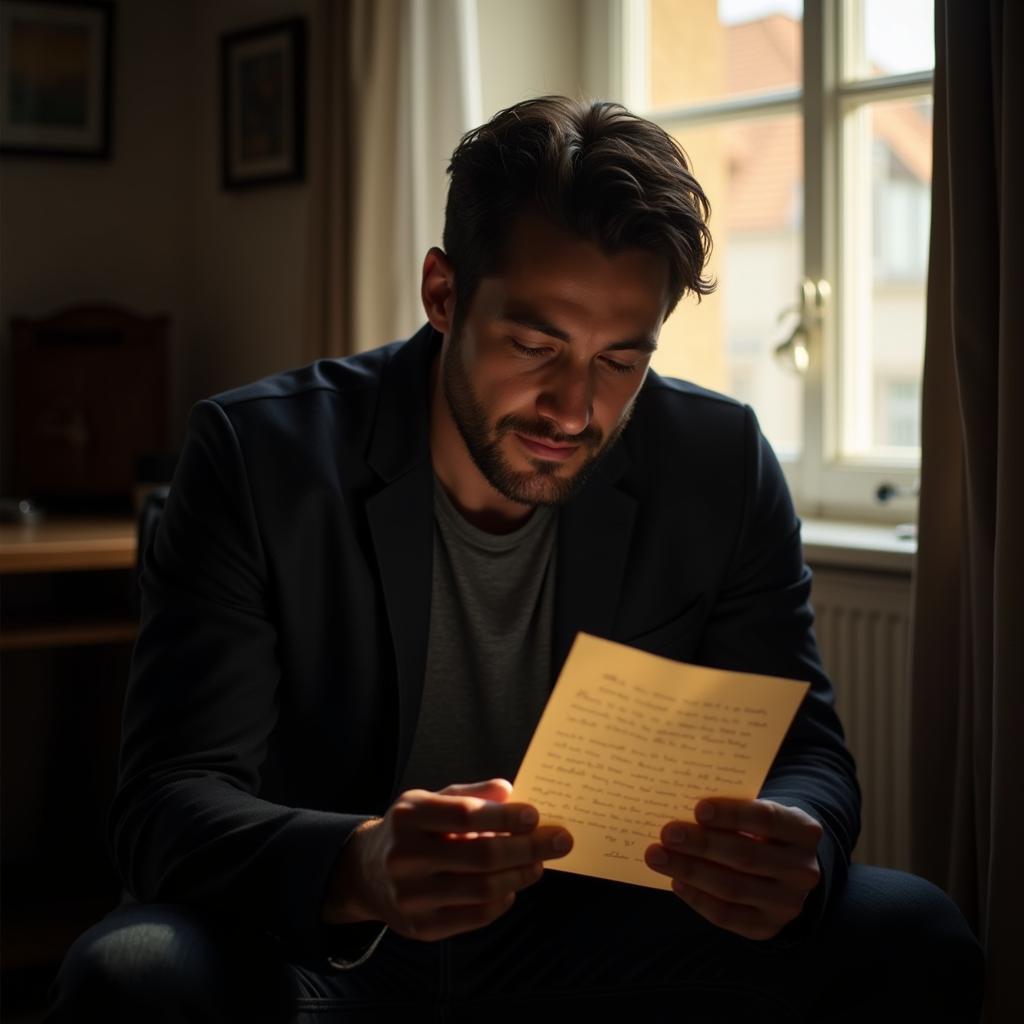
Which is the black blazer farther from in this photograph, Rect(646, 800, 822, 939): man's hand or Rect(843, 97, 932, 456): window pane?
Rect(843, 97, 932, 456): window pane

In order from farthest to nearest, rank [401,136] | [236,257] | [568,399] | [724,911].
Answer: [236,257] → [401,136] → [568,399] → [724,911]

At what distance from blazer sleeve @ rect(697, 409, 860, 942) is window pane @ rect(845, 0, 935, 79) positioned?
1071 mm

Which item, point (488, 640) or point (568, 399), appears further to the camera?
point (488, 640)

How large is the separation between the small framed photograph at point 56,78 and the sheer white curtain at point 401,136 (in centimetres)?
91

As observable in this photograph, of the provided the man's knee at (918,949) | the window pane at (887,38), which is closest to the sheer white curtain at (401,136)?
the window pane at (887,38)

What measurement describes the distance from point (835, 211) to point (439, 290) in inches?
48.7

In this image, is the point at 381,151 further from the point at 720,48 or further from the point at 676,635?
the point at 676,635

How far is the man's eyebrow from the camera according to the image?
1432mm

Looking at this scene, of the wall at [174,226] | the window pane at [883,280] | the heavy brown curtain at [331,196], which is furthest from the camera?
the wall at [174,226]

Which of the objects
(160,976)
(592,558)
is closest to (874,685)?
(592,558)

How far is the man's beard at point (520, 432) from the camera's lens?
148 cm

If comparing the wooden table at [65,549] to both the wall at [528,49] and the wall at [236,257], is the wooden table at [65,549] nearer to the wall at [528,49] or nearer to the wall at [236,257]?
the wall at [236,257]

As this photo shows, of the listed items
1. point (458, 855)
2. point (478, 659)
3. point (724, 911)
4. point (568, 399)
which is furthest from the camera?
point (478, 659)

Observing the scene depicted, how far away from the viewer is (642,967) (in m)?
1.42
